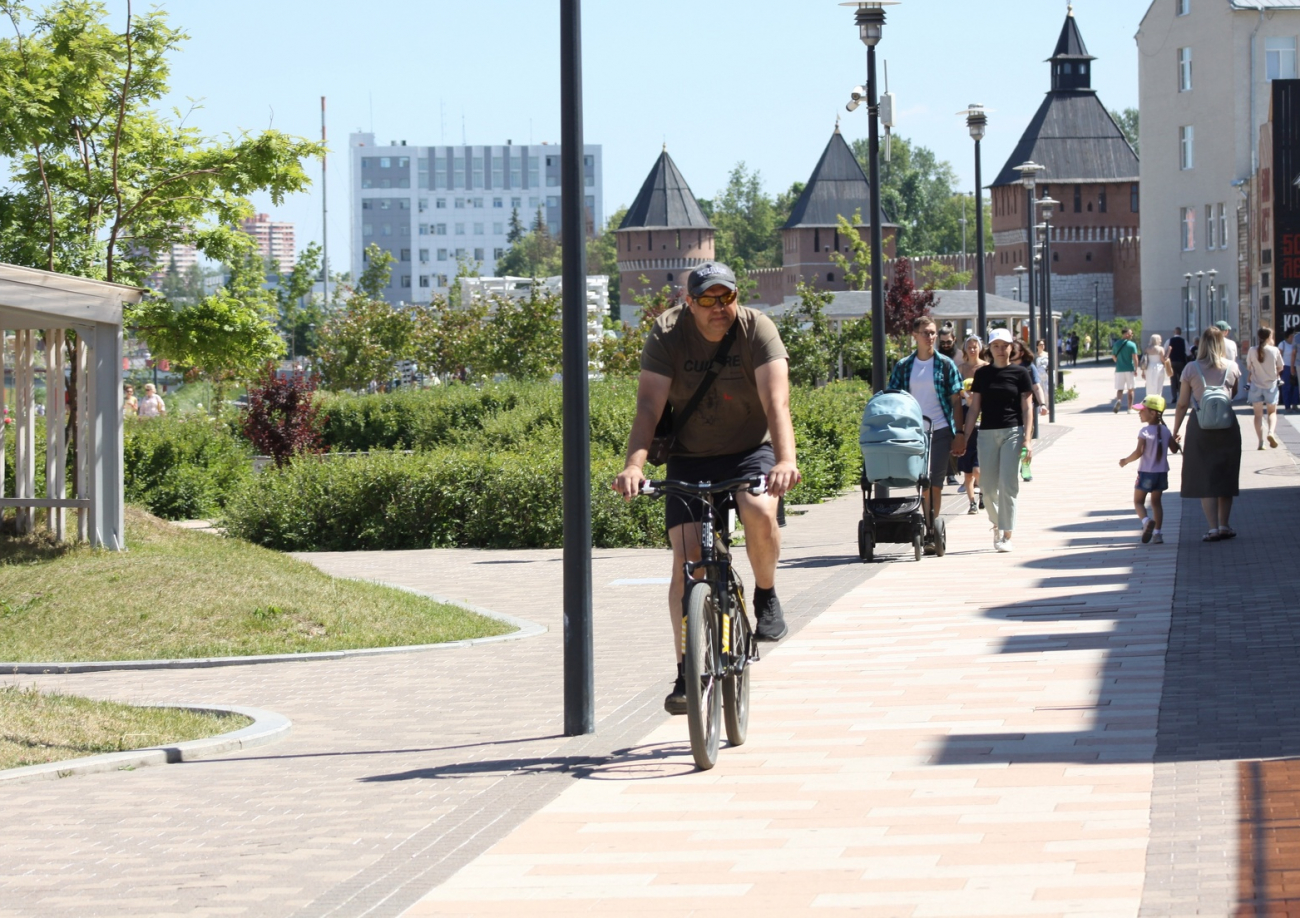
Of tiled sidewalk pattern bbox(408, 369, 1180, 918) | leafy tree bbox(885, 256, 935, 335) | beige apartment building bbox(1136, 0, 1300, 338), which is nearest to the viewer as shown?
tiled sidewalk pattern bbox(408, 369, 1180, 918)

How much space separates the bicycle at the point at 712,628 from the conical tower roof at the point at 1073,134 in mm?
102154

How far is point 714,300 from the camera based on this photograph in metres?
6.53

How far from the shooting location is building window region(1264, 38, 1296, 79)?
228 feet

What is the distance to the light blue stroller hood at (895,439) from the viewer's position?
13.1 meters

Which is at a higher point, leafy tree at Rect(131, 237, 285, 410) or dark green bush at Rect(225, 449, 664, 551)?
leafy tree at Rect(131, 237, 285, 410)

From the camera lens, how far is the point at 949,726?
709 centimetres

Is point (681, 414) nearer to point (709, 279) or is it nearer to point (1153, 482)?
point (709, 279)

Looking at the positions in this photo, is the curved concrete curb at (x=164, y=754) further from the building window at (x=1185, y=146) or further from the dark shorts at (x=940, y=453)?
the building window at (x=1185, y=146)

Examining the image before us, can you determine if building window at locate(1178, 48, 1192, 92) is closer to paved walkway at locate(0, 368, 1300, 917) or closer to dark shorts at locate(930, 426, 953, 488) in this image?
dark shorts at locate(930, 426, 953, 488)

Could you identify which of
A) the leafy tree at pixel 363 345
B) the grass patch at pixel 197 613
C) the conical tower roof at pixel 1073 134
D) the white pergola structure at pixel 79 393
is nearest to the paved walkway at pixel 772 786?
the grass patch at pixel 197 613

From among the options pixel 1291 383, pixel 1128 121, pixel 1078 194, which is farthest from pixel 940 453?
pixel 1128 121

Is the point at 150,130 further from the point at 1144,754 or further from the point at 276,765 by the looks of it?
the point at 1144,754

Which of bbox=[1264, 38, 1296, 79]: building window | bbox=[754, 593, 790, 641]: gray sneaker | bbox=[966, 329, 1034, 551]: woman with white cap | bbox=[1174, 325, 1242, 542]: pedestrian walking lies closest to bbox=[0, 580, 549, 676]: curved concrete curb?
bbox=[754, 593, 790, 641]: gray sneaker

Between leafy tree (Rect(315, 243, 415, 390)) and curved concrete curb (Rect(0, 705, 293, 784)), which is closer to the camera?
curved concrete curb (Rect(0, 705, 293, 784))
